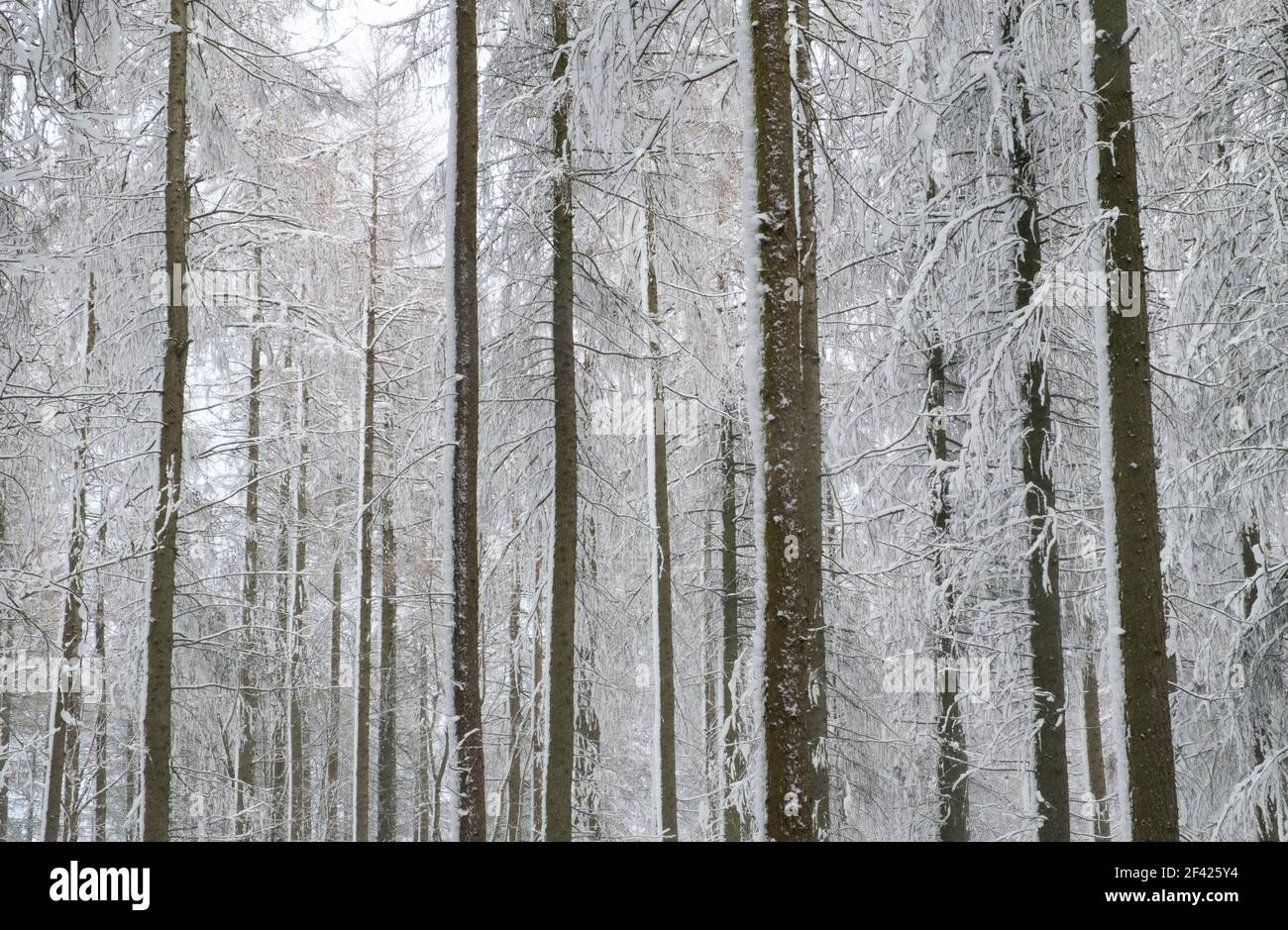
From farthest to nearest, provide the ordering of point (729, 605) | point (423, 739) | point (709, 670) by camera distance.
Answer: point (423, 739) < point (709, 670) < point (729, 605)

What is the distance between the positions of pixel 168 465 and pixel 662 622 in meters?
6.77

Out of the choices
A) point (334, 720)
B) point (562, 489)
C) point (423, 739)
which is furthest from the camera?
point (423, 739)

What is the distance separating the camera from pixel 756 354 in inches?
255

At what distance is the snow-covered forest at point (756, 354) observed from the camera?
689cm

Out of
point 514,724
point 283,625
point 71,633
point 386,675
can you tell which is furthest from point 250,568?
point 514,724

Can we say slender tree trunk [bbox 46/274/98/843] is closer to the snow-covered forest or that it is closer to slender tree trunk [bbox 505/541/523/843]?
the snow-covered forest

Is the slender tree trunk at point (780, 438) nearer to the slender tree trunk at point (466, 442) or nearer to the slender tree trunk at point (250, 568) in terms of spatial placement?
the slender tree trunk at point (466, 442)

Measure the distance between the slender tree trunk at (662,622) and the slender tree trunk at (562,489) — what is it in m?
2.22

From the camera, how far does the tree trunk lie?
360 inches

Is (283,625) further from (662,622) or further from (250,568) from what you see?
(662,622)

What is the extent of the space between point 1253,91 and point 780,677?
8.13 metres

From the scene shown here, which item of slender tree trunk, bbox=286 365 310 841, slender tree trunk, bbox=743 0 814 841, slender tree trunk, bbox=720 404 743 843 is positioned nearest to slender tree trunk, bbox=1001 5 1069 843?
slender tree trunk, bbox=743 0 814 841
